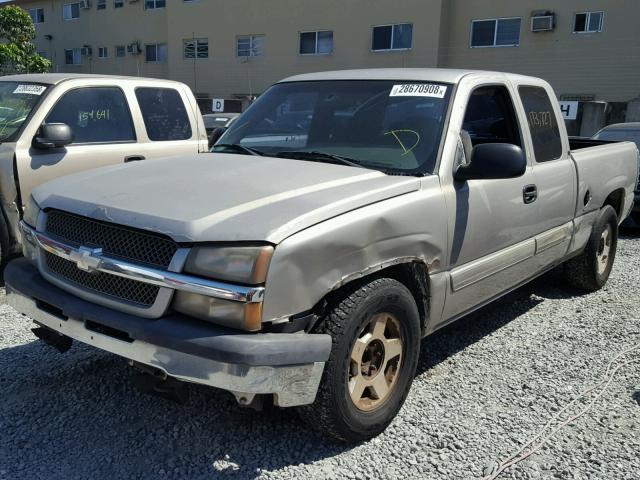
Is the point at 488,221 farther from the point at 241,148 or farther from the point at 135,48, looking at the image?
the point at 135,48

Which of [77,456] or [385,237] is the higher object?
[385,237]

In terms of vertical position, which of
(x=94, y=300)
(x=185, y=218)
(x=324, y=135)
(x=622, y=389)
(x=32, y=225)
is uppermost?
(x=324, y=135)

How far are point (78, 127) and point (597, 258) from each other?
5.06 meters

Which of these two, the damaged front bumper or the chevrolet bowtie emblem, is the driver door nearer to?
the damaged front bumper

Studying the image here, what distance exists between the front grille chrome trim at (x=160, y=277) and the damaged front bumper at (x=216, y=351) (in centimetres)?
16

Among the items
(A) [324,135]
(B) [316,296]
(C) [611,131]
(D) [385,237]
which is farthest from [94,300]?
(C) [611,131]

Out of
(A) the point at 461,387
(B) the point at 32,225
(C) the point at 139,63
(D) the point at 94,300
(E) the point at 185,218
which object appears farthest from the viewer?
(C) the point at 139,63

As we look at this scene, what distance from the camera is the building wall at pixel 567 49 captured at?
1905 centimetres

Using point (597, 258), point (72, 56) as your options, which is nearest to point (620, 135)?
point (597, 258)

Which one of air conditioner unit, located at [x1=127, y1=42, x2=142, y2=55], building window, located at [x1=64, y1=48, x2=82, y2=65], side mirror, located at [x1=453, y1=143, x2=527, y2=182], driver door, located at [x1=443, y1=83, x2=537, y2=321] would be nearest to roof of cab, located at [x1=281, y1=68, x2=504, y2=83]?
driver door, located at [x1=443, y1=83, x2=537, y2=321]

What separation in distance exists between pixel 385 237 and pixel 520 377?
5.53 feet

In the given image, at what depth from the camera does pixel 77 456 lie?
2.97m

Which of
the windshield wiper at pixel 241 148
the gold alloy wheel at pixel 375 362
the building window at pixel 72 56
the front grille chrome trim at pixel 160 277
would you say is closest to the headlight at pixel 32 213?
the front grille chrome trim at pixel 160 277

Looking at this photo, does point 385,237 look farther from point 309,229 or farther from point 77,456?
point 77,456
